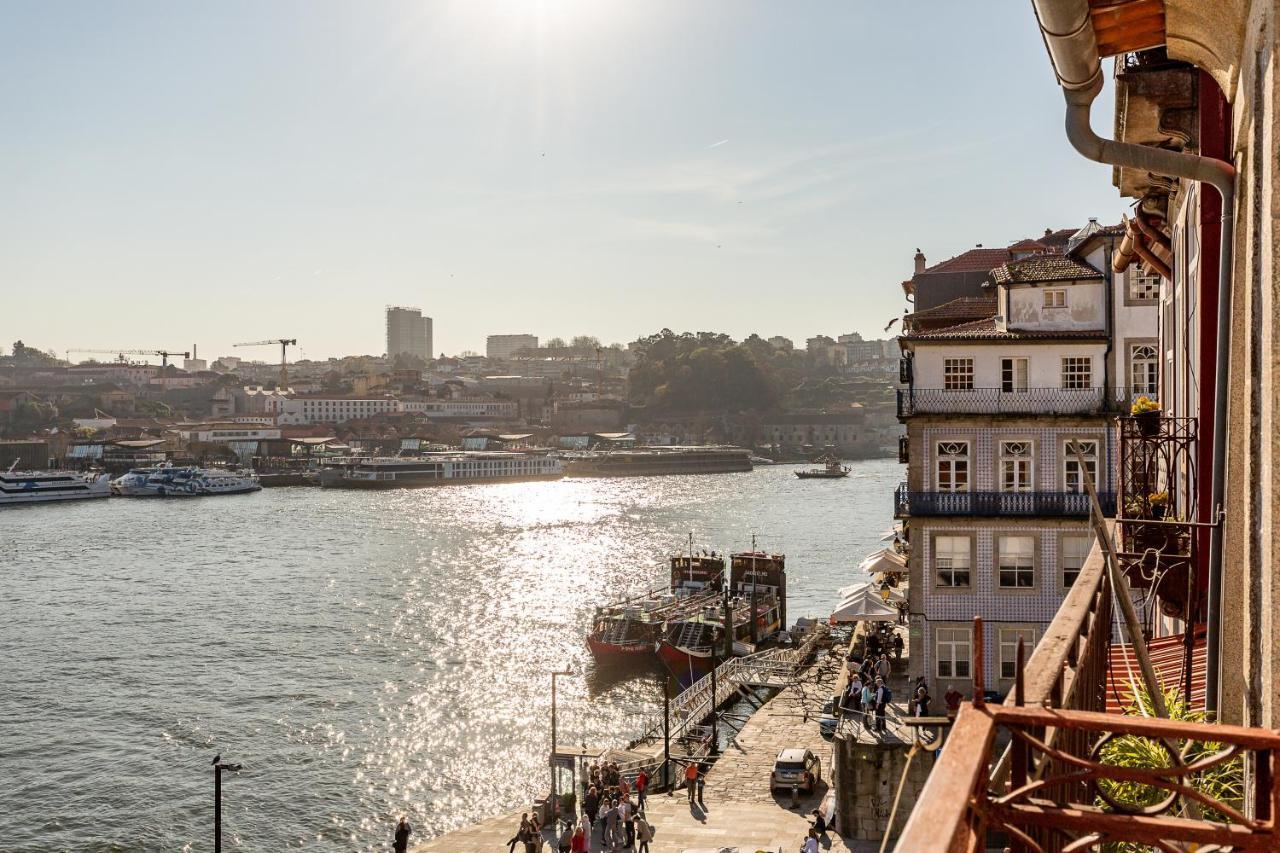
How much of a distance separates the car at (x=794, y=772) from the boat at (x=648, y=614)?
1333cm

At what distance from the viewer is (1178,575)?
591 cm

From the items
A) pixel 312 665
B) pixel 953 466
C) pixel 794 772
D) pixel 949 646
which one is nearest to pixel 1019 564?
pixel 949 646

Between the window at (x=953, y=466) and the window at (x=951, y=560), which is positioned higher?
the window at (x=953, y=466)

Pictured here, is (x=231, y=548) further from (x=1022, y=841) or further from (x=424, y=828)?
(x=1022, y=841)

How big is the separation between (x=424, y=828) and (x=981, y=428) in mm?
10754

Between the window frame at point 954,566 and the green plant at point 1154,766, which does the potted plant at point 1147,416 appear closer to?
the green plant at point 1154,766

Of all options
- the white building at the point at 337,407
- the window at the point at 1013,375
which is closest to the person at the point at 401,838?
the window at the point at 1013,375

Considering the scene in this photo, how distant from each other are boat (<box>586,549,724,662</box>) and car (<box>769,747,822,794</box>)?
1333cm

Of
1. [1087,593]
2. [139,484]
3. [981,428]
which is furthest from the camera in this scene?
[139,484]

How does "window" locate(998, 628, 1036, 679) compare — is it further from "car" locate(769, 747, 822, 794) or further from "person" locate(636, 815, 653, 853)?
"person" locate(636, 815, 653, 853)

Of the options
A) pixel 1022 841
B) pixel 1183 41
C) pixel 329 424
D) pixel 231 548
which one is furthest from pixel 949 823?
pixel 329 424

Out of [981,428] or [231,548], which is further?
[231,548]

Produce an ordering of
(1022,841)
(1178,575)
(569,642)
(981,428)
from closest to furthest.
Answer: (1022,841) < (1178,575) < (981,428) < (569,642)

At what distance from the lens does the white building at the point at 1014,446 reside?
56.1ft
